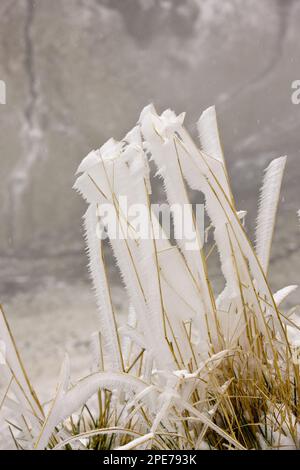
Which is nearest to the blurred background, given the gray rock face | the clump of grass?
the gray rock face

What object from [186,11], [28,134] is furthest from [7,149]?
[186,11]

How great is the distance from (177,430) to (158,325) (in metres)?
0.06

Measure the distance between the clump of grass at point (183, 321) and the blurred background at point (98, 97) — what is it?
1137 millimetres

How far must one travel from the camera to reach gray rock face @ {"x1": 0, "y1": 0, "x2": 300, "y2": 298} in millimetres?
1624

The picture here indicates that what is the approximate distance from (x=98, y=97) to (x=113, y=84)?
0.06 meters

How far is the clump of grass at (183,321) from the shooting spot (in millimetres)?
334

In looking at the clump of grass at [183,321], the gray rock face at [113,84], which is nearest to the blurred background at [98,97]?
the gray rock face at [113,84]

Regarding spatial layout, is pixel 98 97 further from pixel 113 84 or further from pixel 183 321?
pixel 183 321

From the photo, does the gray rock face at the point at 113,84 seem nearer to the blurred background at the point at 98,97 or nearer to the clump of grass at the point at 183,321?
the blurred background at the point at 98,97

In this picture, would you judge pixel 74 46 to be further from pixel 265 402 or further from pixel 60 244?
pixel 265 402

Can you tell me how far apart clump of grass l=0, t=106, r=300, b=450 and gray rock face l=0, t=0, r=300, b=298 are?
1188 mm

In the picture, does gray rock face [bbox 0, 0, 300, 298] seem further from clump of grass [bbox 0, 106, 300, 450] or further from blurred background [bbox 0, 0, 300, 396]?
clump of grass [bbox 0, 106, 300, 450]

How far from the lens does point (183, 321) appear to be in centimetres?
36

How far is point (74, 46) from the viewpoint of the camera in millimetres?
1731
